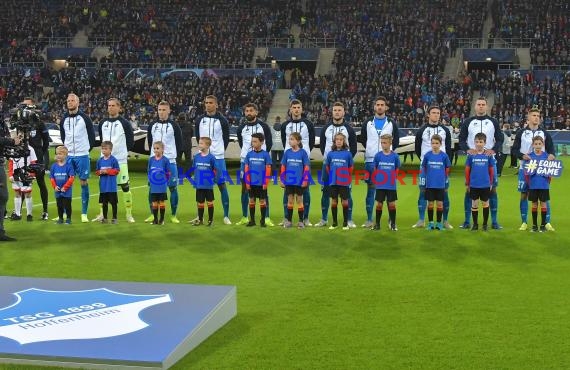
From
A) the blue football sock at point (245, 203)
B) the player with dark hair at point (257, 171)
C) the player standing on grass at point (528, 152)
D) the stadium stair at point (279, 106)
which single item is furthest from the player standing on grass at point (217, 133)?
the stadium stair at point (279, 106)

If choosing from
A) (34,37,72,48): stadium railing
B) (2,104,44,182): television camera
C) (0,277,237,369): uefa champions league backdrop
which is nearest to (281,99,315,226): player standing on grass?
(2,104,44,182): television camera

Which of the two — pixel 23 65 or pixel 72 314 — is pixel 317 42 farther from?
pixel 72 314

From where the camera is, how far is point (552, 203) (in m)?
15.1

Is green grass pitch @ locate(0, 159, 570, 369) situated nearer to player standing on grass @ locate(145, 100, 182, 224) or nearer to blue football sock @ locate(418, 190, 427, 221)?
player standing on grass @ locate(145, 100, 182, 224)

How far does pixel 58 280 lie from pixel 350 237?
15.5 ft

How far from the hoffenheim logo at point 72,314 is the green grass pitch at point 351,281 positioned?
66 cm

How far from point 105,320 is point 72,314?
12.9 inches

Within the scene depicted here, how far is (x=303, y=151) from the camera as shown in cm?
1152

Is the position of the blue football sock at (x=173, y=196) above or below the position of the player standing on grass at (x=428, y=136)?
below

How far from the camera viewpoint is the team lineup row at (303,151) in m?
11.3

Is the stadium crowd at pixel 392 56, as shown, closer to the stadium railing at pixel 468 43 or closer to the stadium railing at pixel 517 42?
the stadium railing at pixel 468 43

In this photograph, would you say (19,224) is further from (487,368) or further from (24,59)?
(24,59)

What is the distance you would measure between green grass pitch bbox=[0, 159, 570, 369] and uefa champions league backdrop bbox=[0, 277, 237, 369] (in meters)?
0.20

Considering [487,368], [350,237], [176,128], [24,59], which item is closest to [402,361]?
[487,368]
